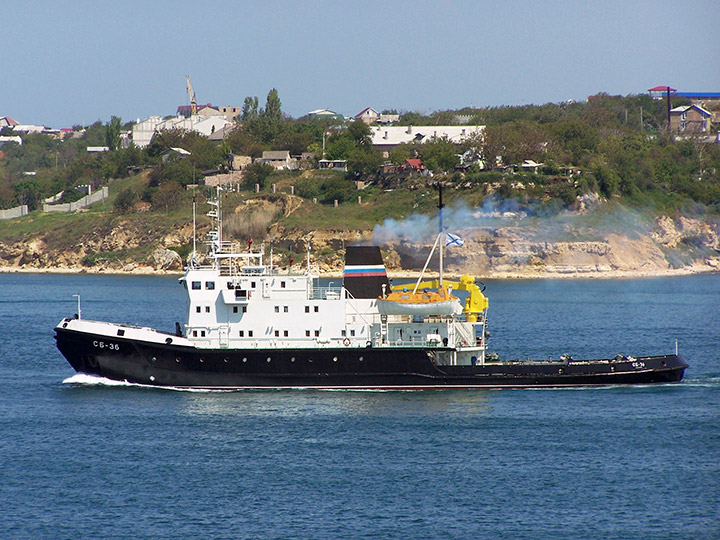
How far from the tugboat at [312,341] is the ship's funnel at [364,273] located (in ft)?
0.14

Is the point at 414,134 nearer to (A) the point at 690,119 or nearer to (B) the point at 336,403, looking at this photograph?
(A) the point at 690,119

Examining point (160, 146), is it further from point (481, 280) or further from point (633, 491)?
point (633, 491)

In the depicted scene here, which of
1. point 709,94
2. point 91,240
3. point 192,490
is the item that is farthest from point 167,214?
point 709,94

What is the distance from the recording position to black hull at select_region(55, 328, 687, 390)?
40.9 meters

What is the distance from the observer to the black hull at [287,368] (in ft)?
134

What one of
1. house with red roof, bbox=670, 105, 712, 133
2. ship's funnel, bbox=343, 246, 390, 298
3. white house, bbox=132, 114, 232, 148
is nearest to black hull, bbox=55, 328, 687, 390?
ship's funnel, bbox=343, 246, 390, 298

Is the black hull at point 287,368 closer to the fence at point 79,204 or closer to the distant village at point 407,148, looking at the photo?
the distant village at point 407,148

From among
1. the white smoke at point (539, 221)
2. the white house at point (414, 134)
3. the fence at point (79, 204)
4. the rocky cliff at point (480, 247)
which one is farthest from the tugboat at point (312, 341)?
the fence at point (79, 204)

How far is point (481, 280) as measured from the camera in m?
100

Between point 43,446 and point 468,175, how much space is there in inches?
3353

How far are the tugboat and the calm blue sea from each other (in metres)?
0.82

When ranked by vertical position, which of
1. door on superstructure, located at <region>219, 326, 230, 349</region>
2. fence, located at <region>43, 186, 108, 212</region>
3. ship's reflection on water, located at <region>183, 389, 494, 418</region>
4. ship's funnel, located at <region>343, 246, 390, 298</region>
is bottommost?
ship's reflection on water, located at <region>183, 389, 494, 418</region>

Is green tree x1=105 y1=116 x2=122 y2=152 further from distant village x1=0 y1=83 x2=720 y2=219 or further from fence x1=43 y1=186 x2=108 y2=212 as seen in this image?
fence x1=43 y1=186 x2=108 y2=212

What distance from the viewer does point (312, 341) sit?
41312 mm
